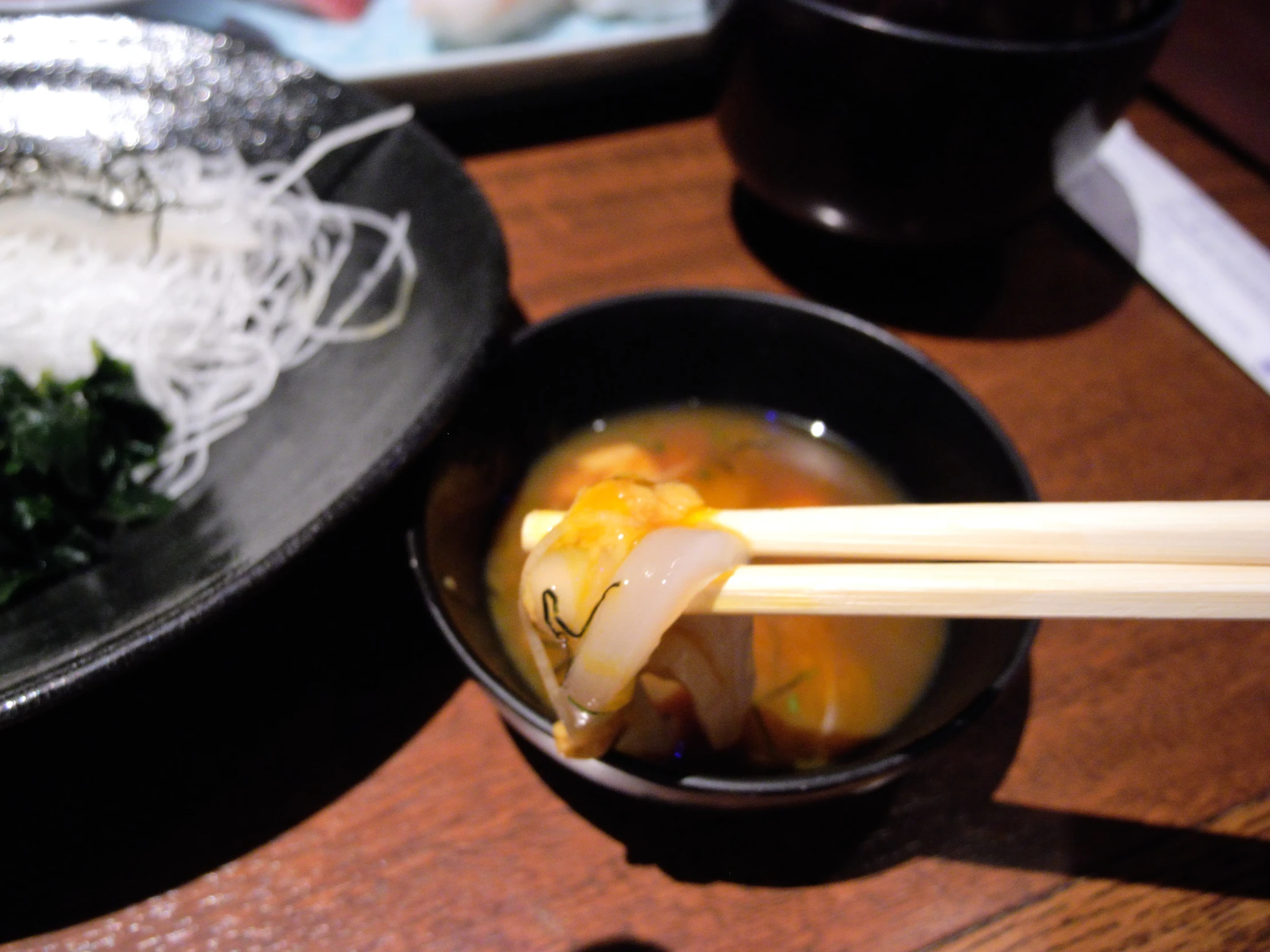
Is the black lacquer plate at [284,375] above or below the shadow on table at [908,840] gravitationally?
above

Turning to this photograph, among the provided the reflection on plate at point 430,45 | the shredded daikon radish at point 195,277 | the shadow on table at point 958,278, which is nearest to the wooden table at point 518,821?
the shredded daikon radish at point 195,277

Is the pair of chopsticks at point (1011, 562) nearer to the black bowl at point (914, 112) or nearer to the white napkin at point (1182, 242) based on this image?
the black bowl at point (914, 112)

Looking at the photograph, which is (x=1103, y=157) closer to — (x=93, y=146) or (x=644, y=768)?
(x=644, y=768)

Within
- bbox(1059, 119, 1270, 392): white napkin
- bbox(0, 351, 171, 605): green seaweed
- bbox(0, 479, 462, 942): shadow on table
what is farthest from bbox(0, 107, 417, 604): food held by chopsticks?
bbox(1059, 119, 1270, 392): white napkin

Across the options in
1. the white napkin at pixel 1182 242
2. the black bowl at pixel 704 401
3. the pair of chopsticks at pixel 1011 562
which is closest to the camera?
the pair of chopsticks at pixel 1011 562

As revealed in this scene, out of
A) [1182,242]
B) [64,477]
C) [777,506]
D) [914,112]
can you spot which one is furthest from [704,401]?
[1182,242]
